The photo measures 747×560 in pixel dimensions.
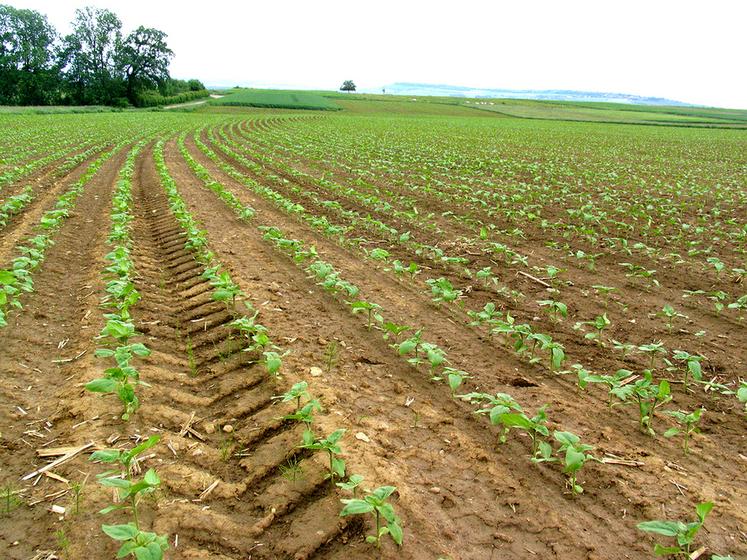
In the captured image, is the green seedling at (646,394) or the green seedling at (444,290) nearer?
the green seedling at (646,394)

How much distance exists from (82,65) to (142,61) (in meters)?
9.42

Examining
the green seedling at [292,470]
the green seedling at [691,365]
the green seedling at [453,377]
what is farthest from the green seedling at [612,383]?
the green seedling at [292,470]

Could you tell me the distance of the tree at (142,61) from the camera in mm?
85312

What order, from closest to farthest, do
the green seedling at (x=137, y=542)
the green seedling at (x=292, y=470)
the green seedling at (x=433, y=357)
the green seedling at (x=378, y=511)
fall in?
the green seedling at (x=137, y=542) → the green seedling at (x=378, y=511) → the green seedling at (x=292, y=470) → the green seedling at (x=433, y=357)

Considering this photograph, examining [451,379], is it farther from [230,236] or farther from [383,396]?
[230,236]

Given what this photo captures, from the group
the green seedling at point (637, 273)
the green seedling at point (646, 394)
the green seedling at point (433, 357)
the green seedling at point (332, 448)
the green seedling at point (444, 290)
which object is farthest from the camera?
the green seedling at point (637, 273)

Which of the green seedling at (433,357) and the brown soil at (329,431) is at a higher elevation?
the green seedling at (433,357)

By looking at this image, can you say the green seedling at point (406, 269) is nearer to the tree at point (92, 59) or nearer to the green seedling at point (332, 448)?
the green seedling at point (332, 448)

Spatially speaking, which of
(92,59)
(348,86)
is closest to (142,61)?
(92,59)

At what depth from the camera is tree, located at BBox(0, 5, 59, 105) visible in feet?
244

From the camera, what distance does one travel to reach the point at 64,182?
13883 mm

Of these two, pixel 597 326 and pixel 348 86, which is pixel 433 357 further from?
pixel 348 86

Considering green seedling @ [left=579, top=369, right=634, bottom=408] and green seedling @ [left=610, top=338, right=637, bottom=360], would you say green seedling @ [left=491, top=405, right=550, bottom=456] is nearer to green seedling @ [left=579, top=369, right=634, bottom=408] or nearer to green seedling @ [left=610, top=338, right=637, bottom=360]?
green seedling @ [left=579, top=369, right=634, bottom=408]

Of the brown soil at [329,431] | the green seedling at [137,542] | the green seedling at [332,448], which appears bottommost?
the brown soil at [329,431]
